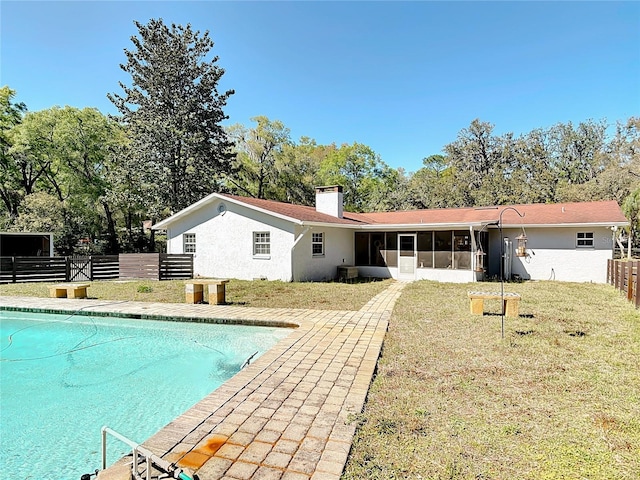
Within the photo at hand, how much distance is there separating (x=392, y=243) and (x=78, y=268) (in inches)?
550

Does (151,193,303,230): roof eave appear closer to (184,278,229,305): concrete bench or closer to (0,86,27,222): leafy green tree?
(184,278,229,305): concrete bench

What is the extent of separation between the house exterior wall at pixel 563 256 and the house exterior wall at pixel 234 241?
9.94m

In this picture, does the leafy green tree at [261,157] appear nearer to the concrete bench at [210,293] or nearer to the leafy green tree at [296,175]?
the leafy green tree at [296,175]

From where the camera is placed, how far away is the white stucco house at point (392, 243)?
14469mm

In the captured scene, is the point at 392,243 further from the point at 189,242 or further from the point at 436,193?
the point at 436,193

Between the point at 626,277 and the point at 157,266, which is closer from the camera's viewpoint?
the point at 626,277

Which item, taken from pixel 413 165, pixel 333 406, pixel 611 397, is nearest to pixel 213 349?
pixel 333 406

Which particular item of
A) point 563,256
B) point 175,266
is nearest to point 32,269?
point 175,266

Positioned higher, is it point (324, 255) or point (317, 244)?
point (317, 244)

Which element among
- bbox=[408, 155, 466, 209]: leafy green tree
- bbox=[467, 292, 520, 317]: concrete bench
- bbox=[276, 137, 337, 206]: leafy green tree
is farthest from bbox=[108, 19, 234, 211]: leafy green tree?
bbox=[467, 292, 520, 317]: concrete bench

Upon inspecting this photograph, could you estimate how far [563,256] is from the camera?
15219 mm

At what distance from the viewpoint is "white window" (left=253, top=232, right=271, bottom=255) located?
1487cm

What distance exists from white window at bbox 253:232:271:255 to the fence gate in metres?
7.44

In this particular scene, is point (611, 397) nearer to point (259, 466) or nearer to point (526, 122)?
point (259, 466)
